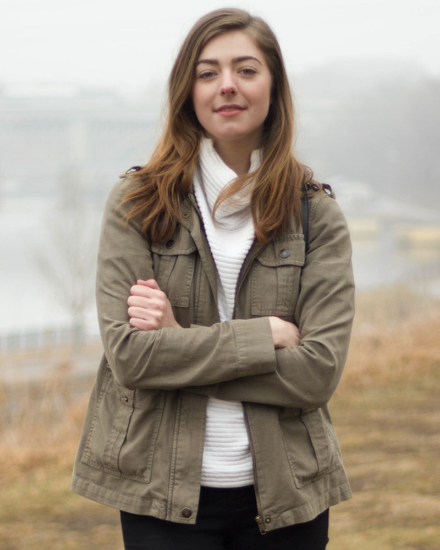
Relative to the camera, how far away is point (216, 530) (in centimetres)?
156

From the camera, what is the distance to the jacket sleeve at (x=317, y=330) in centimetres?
155

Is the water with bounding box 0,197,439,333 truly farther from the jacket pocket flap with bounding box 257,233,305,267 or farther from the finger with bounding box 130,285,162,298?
the finger with bounding box 130,285,162,298

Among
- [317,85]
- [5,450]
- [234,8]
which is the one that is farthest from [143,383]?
[317,85]

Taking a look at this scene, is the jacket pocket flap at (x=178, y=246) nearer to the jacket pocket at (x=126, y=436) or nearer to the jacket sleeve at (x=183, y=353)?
the jacket sleeve at (x=183, y=353)

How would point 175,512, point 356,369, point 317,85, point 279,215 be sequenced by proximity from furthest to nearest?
point 317,85
point 356,369
point 279,215
point 175,512

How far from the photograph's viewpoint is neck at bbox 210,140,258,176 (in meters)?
1.72

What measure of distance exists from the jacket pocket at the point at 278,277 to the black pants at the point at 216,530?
0.35 m

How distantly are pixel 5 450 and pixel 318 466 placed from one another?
2756 millimetres

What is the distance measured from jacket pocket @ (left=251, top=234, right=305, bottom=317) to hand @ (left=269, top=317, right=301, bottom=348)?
31 mm

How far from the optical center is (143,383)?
1.53 m

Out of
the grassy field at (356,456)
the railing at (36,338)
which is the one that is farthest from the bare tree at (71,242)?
the grassy field at (356,456)

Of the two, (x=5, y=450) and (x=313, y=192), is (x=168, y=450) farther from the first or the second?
(x=5, y=450)

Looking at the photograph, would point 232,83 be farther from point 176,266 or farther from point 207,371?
point 207,371

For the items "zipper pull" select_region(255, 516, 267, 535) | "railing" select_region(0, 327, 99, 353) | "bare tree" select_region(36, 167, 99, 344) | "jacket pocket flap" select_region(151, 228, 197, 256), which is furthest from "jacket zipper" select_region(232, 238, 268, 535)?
"bare tree" select_region(36, 167, 99, 344)
